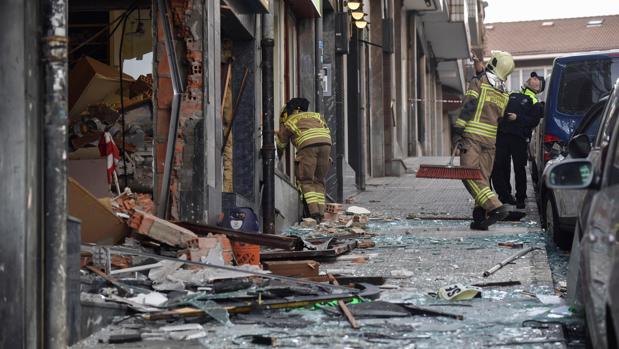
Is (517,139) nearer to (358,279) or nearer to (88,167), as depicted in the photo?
(88,167)

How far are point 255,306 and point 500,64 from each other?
7.35 meters

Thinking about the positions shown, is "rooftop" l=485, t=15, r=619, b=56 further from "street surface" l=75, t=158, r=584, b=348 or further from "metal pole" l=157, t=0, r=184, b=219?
"metal pole" l=157, t=0, r=184, b=219

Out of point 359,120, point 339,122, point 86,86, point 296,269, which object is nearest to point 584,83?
point 86,86

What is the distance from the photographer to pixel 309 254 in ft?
33.4

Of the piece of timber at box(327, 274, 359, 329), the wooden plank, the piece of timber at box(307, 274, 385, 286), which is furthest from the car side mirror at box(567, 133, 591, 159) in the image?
the piece of timber at box(327, 274, 359, 329)

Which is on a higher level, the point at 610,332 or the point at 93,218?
the point at 93,218

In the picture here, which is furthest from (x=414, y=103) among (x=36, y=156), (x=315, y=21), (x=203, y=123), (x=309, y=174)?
(x=36, y=156)

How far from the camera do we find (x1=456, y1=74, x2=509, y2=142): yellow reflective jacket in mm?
13250

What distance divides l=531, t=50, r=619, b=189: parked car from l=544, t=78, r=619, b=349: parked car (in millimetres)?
7775

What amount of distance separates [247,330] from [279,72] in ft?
31.2

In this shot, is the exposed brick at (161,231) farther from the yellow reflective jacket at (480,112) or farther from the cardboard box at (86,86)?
the yellow reflective jacket at (480,112)

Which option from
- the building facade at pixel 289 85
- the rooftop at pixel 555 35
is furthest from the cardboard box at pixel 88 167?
the rooftop at pixel 555 35

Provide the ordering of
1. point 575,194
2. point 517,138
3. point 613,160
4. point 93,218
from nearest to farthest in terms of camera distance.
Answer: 1. point 613,160
2. point 93,218
3. point 575,194
4. point 517,138

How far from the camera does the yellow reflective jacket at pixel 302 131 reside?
46.8 feet
